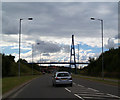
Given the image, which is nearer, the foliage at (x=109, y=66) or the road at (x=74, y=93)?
the road at (x=74, y=93)

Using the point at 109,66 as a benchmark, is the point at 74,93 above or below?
below

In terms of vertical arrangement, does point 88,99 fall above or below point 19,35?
below

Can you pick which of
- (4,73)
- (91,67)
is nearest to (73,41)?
(91,67)

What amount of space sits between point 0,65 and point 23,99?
58232 millimetres

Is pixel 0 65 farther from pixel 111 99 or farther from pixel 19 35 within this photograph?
pixel 111 99

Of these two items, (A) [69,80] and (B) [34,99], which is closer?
(B) [34,99]

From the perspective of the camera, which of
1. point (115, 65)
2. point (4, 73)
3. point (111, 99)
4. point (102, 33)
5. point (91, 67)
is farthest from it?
point (91, 67)

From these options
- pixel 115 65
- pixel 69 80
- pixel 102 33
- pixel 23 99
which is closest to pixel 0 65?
pixel 115 65

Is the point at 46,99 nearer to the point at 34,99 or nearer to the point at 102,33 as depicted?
the point at 34,99

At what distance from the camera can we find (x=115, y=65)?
67.9 metres

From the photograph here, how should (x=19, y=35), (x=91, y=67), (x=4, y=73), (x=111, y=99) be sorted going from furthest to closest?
1. (x=91, y=67)
2. (x=4, y=73)
3. (x=19, y=35)
4. (x=111, y=99)

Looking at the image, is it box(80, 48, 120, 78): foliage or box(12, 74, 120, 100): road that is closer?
box(12, 74, 120, 100): road

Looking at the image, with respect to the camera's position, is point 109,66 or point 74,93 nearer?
point 74,93

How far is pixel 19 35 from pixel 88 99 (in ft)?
88.7
